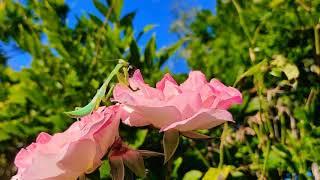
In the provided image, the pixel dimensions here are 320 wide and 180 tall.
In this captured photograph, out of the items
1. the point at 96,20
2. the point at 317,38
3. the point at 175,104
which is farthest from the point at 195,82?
the point at 96,20

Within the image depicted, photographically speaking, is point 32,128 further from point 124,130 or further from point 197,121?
point 197,121

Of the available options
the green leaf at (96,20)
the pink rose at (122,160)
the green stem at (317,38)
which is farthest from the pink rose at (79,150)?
the green leaf at (96,20)

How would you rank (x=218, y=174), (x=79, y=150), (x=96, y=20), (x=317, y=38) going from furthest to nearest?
(x=96, y=20), (x=317, y=38), (x=218, y=174), (x=79, y=150)

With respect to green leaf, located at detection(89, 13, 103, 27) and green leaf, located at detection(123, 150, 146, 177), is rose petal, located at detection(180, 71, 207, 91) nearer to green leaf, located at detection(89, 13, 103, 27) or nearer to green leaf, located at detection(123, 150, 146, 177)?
green leaf, located at detection(123, 150, 146, 177)

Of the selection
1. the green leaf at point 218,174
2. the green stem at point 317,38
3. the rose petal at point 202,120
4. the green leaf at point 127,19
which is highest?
the green leaf at point 127,19

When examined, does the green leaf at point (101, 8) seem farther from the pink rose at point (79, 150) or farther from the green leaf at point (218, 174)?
the pink rose at point (79, 150)

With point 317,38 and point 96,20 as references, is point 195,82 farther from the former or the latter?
point 96,20

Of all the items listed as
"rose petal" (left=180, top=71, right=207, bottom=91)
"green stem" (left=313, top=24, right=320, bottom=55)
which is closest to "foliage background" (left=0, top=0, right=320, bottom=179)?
"green stem" (left=313, top=24, right=320, bottom=55)
